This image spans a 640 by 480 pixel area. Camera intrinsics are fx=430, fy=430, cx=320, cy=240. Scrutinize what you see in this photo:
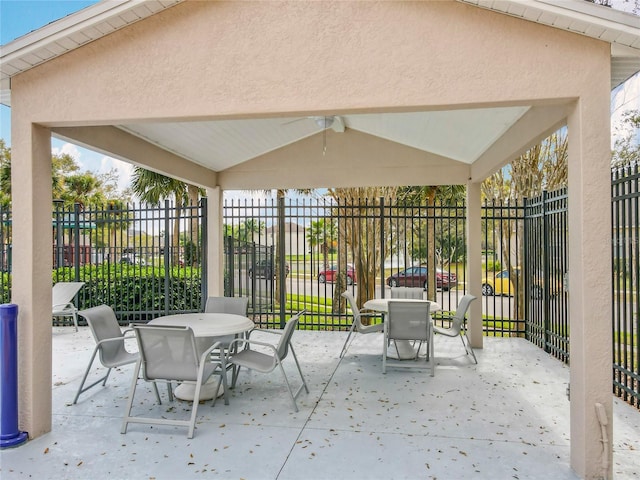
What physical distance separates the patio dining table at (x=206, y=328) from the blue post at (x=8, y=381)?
1323 mm

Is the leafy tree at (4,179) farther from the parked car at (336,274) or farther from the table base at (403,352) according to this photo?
the table base at (403,352)

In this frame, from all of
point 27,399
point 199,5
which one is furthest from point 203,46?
point 27,399

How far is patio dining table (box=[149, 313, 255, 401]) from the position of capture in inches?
174

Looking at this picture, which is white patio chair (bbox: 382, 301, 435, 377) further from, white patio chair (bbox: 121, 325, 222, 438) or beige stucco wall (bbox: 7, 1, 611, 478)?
white patio chair (bbox: 121, 325, 222, 438)

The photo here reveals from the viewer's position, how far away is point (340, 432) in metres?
3.79

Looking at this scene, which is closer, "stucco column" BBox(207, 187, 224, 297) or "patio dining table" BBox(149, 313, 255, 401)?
"patio dining table" BBox(149, 313, 255, 401)

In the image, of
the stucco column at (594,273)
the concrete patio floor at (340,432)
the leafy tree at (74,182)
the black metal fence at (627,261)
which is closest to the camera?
the stucco column at (594,273)

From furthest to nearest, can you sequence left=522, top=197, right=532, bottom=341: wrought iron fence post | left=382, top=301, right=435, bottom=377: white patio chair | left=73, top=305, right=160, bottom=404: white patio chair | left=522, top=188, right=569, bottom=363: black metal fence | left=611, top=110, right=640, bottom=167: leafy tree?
1. left=611, top=110, right=640, bottom=167: leafy tree
2. left=522, top=197, right=532, bottom=341: wrought iron fence post
3. left=522, top=188, right=569, bottom=363: black metal fence
4. left=382, top=301, right=435, bottom=377: white patio chair
5. left=73, top=305, right=160, bottom=404: white patio chair

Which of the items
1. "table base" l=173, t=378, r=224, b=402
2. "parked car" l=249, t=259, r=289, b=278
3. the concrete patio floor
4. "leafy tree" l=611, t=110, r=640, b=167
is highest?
"leafy tree" l=611, t=110, r=640, b=167

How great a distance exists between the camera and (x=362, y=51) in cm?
329

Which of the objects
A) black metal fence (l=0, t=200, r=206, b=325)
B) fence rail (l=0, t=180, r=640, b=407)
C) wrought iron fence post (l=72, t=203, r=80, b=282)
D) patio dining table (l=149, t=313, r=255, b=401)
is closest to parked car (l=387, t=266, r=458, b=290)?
fence rail (l=0, t=180, r=640, b=407)

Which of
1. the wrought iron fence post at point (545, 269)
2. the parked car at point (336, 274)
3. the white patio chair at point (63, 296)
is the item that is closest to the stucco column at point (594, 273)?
the wrought iron fence post at point (545, 269)

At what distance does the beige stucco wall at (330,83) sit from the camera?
3.05 metres

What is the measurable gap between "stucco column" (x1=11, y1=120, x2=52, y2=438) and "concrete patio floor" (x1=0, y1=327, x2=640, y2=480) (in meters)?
0.38
